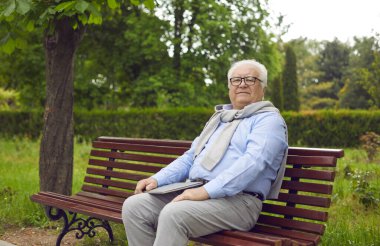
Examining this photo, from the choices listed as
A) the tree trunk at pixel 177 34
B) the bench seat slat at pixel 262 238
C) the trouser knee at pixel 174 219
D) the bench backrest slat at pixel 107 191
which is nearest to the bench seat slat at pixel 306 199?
the bench seat slat at pixel 262 238

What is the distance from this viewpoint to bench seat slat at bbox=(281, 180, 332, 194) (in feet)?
10.7

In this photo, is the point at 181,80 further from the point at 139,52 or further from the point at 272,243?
the point at 272,243

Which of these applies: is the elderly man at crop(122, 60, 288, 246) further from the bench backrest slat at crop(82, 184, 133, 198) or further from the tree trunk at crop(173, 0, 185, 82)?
the tree trunk at crop(173, 0, 185, 82)

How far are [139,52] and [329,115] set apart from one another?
8080mm

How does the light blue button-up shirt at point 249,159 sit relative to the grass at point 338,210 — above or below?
above

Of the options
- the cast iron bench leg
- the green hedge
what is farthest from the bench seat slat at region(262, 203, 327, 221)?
the green hedge

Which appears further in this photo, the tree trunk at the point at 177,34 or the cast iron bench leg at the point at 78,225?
the tree trunk at the point at 177,34

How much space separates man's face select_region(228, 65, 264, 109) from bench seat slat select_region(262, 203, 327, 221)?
0.72 meters

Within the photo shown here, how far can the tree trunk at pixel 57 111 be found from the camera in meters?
5.57

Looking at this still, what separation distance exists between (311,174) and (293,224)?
33cm

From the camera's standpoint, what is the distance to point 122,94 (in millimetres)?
24453

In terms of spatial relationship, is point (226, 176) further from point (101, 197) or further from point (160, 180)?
point (101, 197)

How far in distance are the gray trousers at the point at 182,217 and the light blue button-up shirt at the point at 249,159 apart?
86 millimetres

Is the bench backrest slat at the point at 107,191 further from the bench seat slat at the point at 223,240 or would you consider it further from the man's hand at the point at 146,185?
the bench seat slat at the point at 223,240
